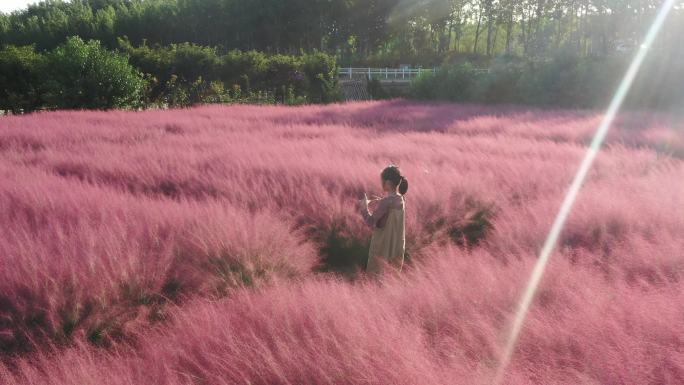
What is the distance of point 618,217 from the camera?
465 centimetres

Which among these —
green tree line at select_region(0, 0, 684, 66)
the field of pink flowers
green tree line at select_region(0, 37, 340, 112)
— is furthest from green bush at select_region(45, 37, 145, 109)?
green tree line at select_region(0, 0, 684, 66)

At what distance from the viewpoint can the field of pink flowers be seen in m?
2.13

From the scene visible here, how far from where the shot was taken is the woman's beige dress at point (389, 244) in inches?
148

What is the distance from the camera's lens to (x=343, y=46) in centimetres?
5106

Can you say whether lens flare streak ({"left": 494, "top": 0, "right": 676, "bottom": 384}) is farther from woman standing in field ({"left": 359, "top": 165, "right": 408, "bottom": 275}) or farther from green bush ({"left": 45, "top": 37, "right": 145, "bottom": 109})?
green bush ({"left": 45, "top": 37, "right": 145, "bottom": 109})

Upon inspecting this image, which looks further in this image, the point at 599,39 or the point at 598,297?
the point at 599,39

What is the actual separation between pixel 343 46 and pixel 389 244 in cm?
4944

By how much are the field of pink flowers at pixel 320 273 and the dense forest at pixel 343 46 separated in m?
13.1

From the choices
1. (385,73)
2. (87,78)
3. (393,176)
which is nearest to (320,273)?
(393,176)

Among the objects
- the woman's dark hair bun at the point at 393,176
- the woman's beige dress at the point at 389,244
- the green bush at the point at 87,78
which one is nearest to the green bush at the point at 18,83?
the green bush at the point at 87,78

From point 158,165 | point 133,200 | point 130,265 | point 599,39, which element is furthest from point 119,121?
point 599,39

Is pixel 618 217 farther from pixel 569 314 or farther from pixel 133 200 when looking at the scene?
pixel 133 200

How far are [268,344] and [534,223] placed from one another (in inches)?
126

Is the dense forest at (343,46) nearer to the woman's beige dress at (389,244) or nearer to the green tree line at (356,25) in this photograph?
the green tree line at (356,25)
